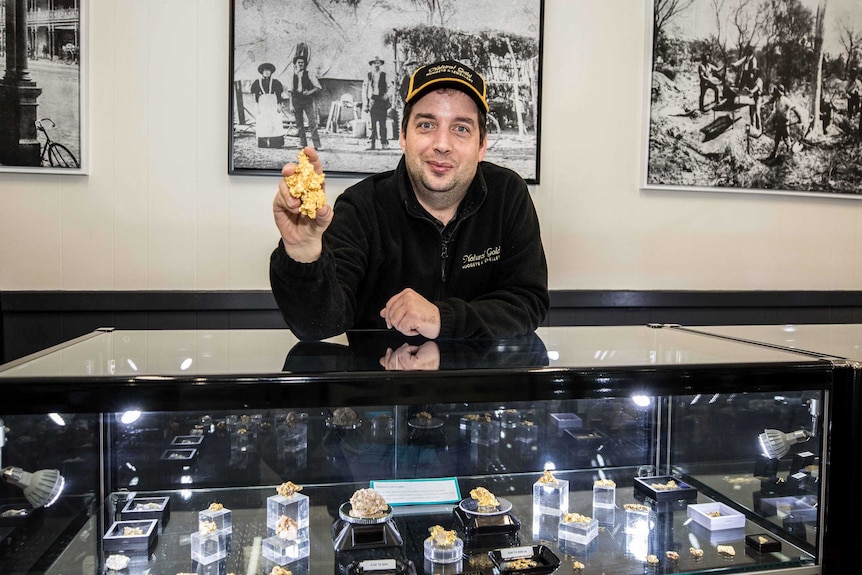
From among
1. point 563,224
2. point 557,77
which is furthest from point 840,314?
point 557,77

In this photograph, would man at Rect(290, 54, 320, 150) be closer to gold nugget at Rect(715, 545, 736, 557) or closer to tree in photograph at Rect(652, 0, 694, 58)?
tree in photograph at Rect(652, 0, 694, 58)

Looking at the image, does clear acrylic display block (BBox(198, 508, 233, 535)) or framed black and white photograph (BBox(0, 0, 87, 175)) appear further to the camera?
framed black and white photograph (BBox(0, 0, 87, 175))

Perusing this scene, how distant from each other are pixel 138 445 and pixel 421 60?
2.24 metres

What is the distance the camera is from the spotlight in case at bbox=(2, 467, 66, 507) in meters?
0.94

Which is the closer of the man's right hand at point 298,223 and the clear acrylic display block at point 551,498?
the man's right hand at point 298,223

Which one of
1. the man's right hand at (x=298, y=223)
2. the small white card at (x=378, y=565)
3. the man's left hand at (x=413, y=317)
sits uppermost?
the man's right hand at (x=298, y=223)

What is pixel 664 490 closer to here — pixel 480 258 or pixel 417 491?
pixel 417 491

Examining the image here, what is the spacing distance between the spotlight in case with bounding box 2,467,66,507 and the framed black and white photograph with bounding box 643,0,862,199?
2866 millimetres

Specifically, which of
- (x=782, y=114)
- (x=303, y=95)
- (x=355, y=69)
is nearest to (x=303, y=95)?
(x=303, y=95)

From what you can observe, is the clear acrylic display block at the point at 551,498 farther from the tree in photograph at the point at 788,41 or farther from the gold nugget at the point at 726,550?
the tree in photograph at the point at 788,41

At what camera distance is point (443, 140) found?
6.15 ft

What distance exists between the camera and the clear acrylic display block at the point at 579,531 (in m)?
1.21

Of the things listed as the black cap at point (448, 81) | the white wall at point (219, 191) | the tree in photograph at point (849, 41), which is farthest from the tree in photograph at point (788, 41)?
the black cap at point (448, 81)

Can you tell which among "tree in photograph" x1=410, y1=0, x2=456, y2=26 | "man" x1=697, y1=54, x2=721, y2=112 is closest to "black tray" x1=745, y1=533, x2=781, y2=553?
"tree in photograph" x1=410, y1=0, x2=456, y2=26
